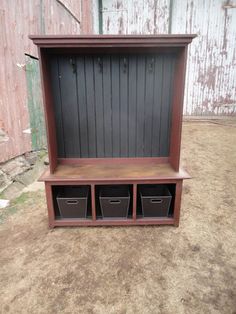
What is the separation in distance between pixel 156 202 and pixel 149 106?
864mm

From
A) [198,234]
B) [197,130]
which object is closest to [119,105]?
[198,234]

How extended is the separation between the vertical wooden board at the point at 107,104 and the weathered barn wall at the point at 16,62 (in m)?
1.12

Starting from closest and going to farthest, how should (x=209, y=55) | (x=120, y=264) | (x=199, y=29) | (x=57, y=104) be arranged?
(x=120, y=264)
(x=57, y=104)
(x=199, y=29)
(x=209, y=55)

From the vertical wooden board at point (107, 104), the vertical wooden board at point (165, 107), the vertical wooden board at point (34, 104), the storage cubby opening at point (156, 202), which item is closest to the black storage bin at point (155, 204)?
the storage cubby opening at point (156, 202)

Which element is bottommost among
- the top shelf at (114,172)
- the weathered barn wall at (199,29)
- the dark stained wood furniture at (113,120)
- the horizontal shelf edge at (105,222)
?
the horizontal shelf edge at (105,222)

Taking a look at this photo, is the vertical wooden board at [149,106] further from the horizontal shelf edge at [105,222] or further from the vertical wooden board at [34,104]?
the vertical wooden board at [34,104]

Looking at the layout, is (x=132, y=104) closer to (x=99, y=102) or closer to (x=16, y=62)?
(x=99, y=102)

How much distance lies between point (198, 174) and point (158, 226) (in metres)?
1.27

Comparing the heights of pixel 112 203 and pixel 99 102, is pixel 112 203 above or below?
below

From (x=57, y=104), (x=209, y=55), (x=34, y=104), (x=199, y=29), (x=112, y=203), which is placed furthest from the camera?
(x=209, y=55)

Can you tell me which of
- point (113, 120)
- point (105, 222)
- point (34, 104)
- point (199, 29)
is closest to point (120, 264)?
point (105, 222)

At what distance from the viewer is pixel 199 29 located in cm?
561

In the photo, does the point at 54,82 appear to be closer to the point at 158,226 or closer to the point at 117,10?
the point at 158,226

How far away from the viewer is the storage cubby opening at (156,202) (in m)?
2.00
